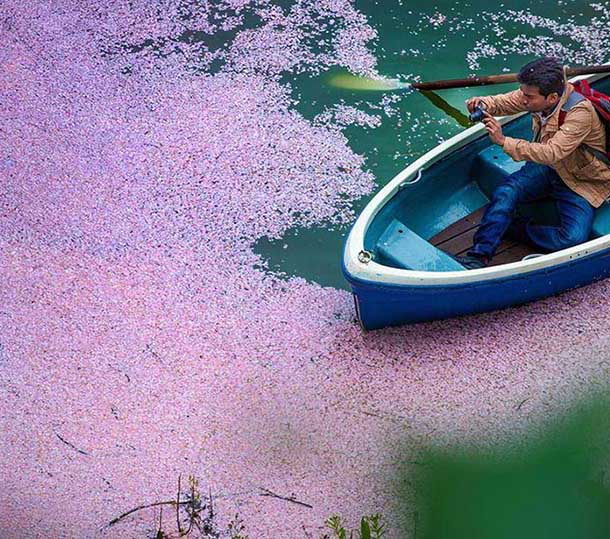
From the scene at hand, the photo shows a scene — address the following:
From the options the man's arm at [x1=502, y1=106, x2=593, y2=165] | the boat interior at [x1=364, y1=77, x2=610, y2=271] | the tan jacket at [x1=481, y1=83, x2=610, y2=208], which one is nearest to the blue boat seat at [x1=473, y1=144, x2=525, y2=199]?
the boat interior at [x1=364, y1=77, x2=610, y2=271]

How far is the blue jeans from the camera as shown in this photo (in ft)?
15.1

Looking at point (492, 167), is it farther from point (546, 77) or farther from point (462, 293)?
point (462, 293)

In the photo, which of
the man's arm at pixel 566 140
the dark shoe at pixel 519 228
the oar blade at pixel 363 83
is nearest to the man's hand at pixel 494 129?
the man's arm at pixel 566 140

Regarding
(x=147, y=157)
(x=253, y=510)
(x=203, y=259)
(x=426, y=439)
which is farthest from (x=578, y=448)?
(x=147, y=157)

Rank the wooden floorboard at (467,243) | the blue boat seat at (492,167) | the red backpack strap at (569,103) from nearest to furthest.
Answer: the red backpack strap at (569,103), the wooden floorboard at (467,243), the blue boat seat at (492,167)

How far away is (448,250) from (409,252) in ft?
1.02

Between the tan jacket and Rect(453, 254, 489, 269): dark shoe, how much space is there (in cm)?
47

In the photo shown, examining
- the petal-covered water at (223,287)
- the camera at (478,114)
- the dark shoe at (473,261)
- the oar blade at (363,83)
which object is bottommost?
the petal-covered water at (223,287)

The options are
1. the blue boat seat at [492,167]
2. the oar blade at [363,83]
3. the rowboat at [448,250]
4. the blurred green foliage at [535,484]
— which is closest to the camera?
the blurred green foliage at [535,484]

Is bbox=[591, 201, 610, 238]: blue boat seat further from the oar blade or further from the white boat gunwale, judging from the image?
the oar blade

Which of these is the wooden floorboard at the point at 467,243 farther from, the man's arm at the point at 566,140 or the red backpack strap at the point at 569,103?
the red backpack strap at the point at 569,103

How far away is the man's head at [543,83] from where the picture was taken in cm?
438

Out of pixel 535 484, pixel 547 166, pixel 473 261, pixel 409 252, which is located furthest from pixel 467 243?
pixel 535 484

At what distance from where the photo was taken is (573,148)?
4453 mm
